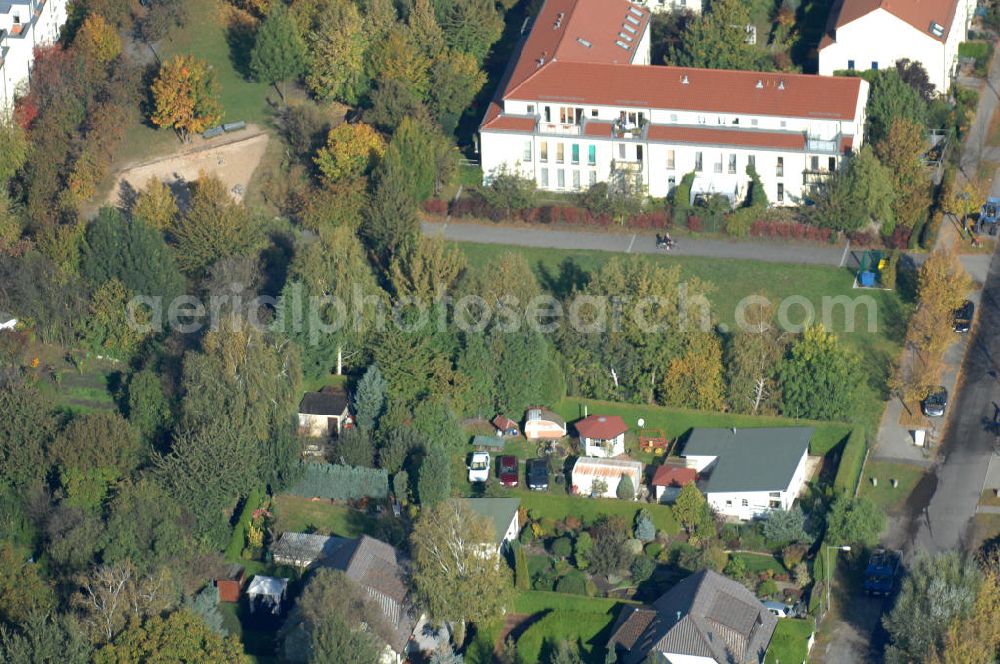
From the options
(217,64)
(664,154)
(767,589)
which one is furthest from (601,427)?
(217,64)

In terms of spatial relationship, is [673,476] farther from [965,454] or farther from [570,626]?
[965,454]

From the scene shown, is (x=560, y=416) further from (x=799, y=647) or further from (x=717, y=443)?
(x=799, y=647)

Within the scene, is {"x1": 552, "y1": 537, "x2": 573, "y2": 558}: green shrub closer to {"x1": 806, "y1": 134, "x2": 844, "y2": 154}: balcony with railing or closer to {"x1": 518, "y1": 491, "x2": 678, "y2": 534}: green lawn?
{"x1": 518, "y1": 491, "x2": 678, "y2": 534}: green lawn

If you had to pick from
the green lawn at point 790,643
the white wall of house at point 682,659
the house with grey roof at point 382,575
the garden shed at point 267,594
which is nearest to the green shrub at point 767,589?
the green lawn at point 790,643

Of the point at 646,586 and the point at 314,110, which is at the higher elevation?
the point at 314,110

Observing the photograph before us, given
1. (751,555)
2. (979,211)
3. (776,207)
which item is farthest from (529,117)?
(751,555)
